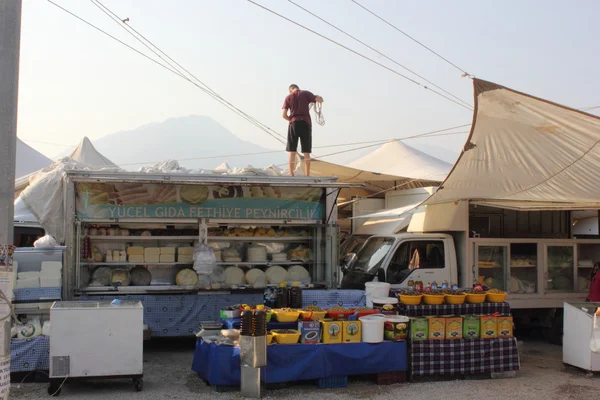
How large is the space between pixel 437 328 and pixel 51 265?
495 centimetres

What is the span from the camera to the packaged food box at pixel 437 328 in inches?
324

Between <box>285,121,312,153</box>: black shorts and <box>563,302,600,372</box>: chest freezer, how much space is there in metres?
4.52

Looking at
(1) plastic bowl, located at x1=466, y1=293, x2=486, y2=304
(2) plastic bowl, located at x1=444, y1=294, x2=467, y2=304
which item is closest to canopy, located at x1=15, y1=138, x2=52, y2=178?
(2) plastic bowl, located at x1=444, y1=294, x2=467, y2=304

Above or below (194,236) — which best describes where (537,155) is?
above

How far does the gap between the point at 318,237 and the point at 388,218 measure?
1941 mm

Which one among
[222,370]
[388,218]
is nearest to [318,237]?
[388,218]

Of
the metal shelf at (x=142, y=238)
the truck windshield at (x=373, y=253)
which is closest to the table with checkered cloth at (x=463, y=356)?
the truck windshield at (x=373, y=253)

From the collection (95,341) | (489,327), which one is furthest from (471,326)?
(95,341)

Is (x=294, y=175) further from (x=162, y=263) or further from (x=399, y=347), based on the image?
(x=399, y=347)

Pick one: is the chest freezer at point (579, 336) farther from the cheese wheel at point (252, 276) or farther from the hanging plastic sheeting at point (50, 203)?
the hanging plastic sheeting at point (50, 203)

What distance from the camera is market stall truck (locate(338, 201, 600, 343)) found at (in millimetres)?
10680

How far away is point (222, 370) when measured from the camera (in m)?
7.50

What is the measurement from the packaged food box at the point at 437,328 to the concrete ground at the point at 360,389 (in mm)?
561

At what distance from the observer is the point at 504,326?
8.62 m
